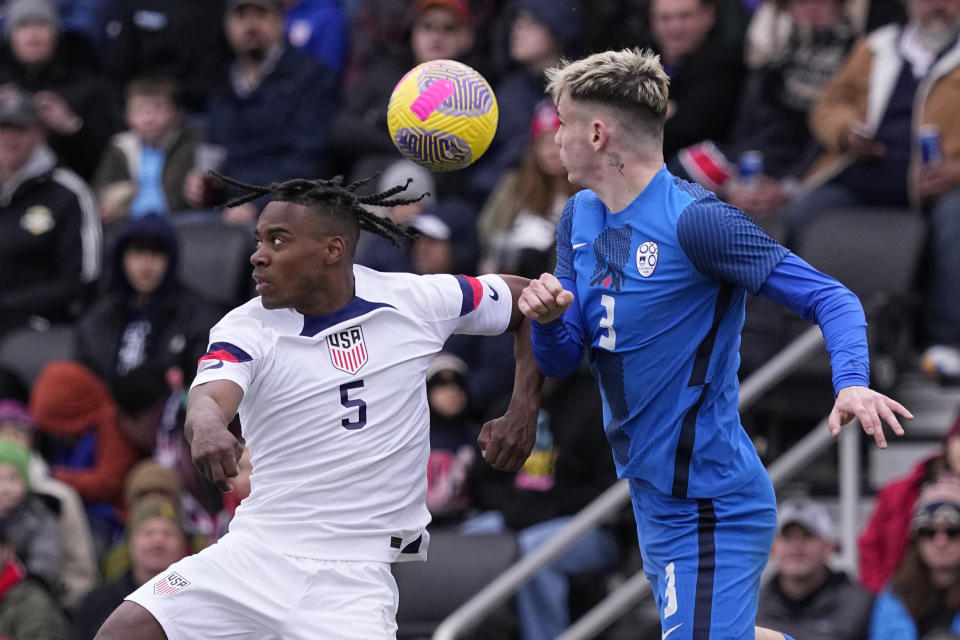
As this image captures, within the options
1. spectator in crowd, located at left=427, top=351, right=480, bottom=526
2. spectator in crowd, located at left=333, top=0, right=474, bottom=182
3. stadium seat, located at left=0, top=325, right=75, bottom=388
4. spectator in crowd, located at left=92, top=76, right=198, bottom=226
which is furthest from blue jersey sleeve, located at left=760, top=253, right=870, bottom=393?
spectator in crowd, located at left=92, top=76, right=198, bottom=226

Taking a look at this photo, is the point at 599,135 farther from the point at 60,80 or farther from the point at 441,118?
the point at 60,80

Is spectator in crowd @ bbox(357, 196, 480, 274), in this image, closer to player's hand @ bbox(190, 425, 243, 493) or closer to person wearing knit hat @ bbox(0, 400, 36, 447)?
person wearing knit hat @ bbox(0, 400, 36, 447)

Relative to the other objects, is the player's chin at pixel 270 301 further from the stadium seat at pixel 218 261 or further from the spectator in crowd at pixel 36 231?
the spectator in crowd at pixel 36 231

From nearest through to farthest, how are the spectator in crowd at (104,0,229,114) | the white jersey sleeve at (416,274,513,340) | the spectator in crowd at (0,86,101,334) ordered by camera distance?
the white jersey sleeve at (416,274,513,340) → the spectator in crowd at (0,86,101,334) → the spectator in crowd at (104,0,229,114)

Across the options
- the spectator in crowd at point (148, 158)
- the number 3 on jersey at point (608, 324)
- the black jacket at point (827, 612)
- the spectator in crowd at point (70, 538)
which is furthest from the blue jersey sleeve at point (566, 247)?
the spectator in crowd at point (148, 158)

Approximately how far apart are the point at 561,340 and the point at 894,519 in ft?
10.2

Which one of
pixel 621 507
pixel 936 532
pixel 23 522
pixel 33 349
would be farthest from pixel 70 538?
pixel 936 532

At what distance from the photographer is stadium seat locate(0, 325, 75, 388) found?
1092cm

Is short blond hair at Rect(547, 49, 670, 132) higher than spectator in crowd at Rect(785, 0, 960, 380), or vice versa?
short blond hair at Rect(547, 49, 670, 132)

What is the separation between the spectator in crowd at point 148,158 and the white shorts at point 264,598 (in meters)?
Answer: 6.45

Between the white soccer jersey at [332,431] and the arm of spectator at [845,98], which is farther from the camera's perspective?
the arm of spectator at [845,98]

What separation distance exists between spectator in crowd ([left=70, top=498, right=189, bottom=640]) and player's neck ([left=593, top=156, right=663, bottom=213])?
3862mm

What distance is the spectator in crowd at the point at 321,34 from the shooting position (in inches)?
483

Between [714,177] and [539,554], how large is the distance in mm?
2728
